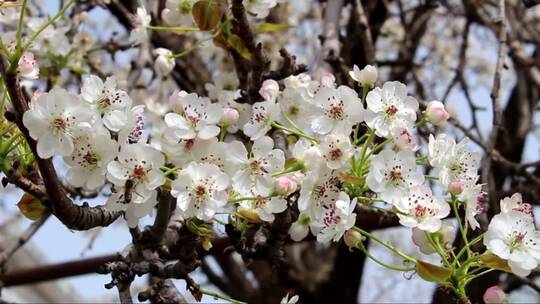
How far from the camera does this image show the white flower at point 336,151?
106cm

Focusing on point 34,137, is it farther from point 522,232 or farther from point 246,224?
point 522,232

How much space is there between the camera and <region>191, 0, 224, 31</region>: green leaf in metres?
1.38

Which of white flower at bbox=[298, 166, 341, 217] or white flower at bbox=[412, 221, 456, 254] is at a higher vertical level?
white flower at bbox=[298, 166, 341, 217]

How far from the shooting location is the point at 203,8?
138 cm

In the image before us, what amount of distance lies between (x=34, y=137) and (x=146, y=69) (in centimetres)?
146

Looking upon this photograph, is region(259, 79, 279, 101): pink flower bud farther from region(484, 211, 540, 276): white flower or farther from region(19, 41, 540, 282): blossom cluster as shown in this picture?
region(484, 211, 540, 276): white flower

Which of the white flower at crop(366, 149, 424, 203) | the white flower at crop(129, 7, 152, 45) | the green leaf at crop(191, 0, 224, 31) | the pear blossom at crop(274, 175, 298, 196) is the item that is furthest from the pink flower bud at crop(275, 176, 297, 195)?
the white flower at crop(129, 7, 152, 45)

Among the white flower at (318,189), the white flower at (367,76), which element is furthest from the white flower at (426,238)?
the white flower at (367,76)

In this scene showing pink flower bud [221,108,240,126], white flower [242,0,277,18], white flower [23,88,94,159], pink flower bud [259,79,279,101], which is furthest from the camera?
white flower [242,0,277,18]

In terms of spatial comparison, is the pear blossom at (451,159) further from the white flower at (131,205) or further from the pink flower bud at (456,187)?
the white flower at (131,205)

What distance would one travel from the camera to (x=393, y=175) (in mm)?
1048

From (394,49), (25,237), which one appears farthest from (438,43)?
(25,237)

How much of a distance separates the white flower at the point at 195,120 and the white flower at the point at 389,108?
223 millimetres

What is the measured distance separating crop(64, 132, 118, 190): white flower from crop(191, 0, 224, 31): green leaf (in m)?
0.42
